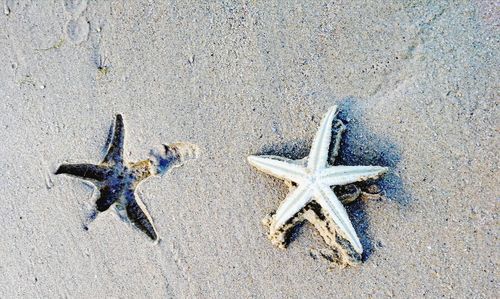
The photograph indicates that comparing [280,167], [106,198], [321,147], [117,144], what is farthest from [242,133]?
[106,198]

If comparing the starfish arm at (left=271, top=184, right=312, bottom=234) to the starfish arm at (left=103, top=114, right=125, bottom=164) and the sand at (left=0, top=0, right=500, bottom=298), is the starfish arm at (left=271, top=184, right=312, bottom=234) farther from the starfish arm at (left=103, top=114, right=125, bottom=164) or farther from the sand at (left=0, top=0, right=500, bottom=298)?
the starfish arm at (left=103, top=114, right=125, bottom=164)

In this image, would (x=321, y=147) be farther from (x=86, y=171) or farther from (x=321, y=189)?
(x=86, y=171)

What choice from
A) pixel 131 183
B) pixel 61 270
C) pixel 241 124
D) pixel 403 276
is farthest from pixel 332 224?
pixel 61 270

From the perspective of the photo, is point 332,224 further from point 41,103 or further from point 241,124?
point 41,103

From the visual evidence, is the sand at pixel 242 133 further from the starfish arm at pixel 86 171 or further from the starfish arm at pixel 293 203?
the starfish arm at pixel 293 203

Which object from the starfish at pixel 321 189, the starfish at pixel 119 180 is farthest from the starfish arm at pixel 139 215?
the starfish at pixel 321 189

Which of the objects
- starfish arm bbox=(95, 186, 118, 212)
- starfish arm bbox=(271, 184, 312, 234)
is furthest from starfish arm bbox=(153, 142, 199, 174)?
starfish arm bbox=(271, 184, 312, 234)

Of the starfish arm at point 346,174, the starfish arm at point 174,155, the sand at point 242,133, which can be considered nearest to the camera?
the starfish arm at point 346,174
